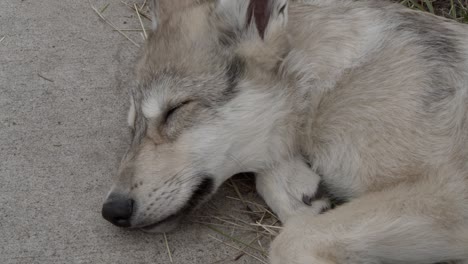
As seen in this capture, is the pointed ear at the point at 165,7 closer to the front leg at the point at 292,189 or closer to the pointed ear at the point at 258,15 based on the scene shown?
the pointed ear at the point at 258,15

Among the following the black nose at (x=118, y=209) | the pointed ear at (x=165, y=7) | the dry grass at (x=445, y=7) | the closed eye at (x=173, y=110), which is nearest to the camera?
the black nose at (x=118, y=209)

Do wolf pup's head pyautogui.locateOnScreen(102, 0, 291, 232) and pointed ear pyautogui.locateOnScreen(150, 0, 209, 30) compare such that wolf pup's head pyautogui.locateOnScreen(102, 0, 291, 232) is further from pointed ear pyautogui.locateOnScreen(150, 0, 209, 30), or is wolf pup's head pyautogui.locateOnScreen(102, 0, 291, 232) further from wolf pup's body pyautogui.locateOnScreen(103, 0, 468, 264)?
pointed ear pyautogui.locateOnScreen(150, 0, 209, 30)

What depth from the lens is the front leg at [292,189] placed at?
3488mm

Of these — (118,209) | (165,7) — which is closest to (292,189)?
(118,209)

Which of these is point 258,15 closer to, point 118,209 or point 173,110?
point 173,110

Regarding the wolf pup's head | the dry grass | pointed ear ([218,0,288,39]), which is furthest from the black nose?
the dry grass

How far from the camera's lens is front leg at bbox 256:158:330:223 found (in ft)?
11.4

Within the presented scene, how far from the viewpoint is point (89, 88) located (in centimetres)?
426

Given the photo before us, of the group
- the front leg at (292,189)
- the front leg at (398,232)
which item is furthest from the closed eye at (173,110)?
the front leg at (398,232)

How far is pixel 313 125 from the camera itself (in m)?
3.49

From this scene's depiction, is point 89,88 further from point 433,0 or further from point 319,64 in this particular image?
point 433,0

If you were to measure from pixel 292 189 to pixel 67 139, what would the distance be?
1404 mm

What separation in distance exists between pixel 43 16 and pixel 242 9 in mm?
1934

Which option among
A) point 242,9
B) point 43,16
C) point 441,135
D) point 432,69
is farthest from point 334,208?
point 43,16
